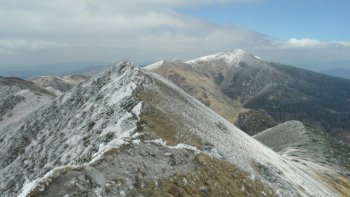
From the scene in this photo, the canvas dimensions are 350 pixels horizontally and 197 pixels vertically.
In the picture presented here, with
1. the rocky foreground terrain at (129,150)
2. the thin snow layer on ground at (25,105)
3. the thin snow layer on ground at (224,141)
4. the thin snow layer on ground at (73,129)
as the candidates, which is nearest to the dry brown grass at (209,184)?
the rocky foreground terrain at (129,150)

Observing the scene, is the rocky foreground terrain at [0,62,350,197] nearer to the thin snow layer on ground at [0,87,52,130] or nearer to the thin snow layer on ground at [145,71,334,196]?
the thin snow layer on ground at [145,71,334,196]

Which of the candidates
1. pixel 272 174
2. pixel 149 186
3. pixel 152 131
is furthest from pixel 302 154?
pixel 149 186

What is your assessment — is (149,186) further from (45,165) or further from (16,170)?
(16,170)

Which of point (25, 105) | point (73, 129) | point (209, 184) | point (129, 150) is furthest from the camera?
point (25, 105)

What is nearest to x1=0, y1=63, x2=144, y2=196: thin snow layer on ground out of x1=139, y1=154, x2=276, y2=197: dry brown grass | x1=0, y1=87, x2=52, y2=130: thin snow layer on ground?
x1=139, y1=154, x2=276, y2=197: dry brown grass

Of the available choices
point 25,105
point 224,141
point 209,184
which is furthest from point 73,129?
point 25,105

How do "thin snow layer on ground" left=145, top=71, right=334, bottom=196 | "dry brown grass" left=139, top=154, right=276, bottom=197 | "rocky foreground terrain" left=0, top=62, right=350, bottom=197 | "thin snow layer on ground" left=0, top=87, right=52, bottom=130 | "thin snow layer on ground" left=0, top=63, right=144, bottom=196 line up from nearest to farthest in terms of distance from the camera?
"rocky foreground terrain" left=0, top=62, right=350, bottom=197 < "dry brown grass" left=139, top=154, right=276, bottom=197 < "thin snow layer on ground" left=145, top=71, right=334, bottom=196 < "thin snow layer on ground" left=0, top=63, right=144, bottom=196 < "thin snow layer on ground" left=0, top=87, right=52, bottom=130

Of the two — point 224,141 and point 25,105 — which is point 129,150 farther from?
point 25,105

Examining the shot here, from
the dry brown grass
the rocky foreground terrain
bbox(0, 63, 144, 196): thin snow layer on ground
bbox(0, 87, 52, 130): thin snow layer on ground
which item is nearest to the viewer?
the rocky foreground terrain
